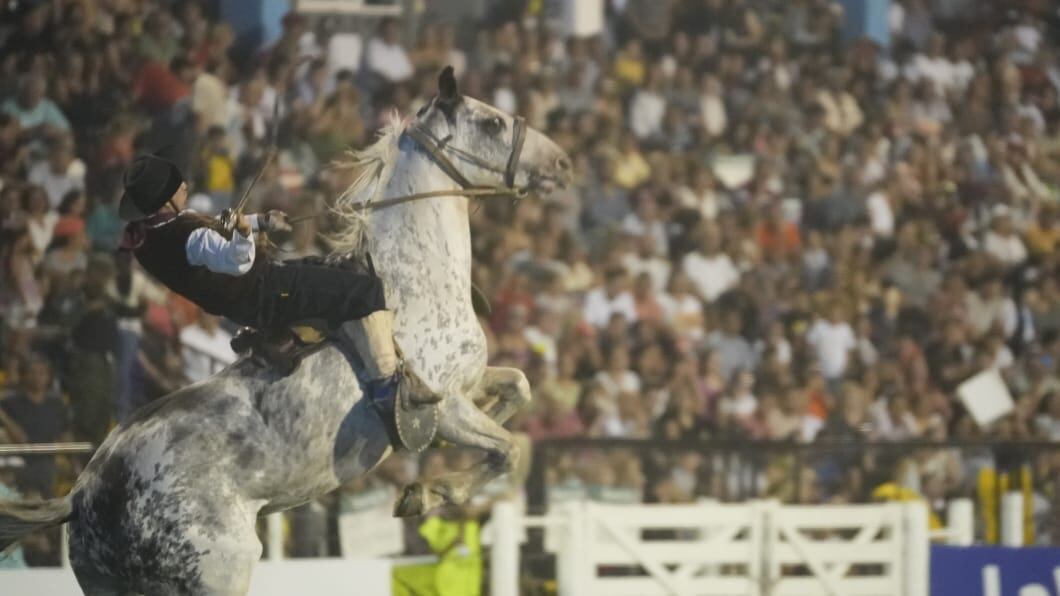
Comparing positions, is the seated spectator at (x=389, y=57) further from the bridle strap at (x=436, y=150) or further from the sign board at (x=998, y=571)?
Answer: the bridle strap at (x=436, y=150)

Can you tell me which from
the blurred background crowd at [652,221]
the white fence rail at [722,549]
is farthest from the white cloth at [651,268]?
the white fence rail at [722,549]

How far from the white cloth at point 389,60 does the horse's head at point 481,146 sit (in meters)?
5.31

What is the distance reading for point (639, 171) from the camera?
11.6 metres

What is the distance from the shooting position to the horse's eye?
21.0ft

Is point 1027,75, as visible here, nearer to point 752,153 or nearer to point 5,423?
point 752,153

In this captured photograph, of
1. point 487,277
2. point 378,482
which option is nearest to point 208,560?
point 378,482

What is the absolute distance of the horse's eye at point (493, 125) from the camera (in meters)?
6.41

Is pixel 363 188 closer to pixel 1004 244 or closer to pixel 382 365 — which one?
pixel 382 365

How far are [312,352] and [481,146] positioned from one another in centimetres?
92

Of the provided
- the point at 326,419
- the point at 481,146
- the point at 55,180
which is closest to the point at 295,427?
the point at 326,419

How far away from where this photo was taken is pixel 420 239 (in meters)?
6.32

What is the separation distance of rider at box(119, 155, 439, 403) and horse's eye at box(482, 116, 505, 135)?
667 millimetres

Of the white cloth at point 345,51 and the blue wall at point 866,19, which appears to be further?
the blue wall at point 866,19

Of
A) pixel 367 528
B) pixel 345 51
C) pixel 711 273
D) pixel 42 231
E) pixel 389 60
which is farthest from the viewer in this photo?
pixel 389 60
